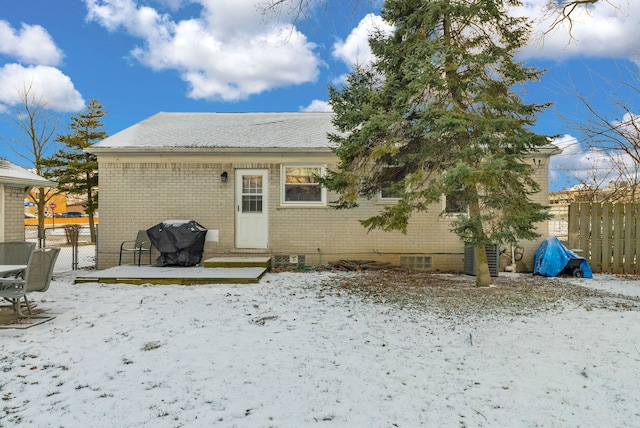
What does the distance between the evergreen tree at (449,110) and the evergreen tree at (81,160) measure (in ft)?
59.0

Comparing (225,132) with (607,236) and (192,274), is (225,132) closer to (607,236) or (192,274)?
(192,274)

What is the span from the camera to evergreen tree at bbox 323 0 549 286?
20.2ft

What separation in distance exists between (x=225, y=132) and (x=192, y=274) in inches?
183

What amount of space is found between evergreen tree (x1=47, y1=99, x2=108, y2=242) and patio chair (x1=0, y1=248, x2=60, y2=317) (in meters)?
16.6

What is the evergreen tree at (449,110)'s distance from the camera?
20.2ft

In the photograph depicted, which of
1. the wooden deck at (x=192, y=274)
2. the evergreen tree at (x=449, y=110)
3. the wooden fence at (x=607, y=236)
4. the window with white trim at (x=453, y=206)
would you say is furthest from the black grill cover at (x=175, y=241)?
the wooden fence at (x=607, y=236)

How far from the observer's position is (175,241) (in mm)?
9086

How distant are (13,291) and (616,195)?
14.2m

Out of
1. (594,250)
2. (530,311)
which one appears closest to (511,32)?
(530,311)

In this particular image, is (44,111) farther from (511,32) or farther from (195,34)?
(511,32)

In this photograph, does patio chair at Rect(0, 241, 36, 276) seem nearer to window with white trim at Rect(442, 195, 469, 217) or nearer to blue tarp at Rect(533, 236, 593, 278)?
window with white trim at Rect(442, 195, 469, 217)

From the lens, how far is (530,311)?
5.58 metres

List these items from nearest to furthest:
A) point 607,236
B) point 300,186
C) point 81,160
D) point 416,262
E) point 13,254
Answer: point 13,254 → point 607,236 → point 416,262 → point 300,186 → point 81,160

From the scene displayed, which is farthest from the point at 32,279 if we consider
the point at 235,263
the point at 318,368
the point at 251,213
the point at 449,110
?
the point at 449,110
